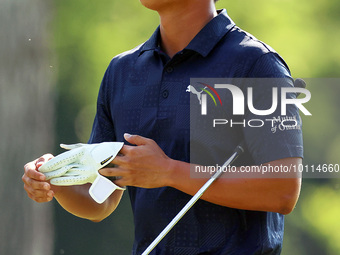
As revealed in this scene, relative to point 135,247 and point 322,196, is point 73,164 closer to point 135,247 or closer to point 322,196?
point 135,247

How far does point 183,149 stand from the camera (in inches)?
103

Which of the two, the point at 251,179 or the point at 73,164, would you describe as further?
the point at 73,164

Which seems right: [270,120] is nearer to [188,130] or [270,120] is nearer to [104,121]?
[188,130]

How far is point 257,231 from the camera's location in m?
2.54

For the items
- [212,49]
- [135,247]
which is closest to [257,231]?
[135,247]

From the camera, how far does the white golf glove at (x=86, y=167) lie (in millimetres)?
2510

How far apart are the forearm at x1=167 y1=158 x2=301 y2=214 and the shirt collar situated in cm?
44

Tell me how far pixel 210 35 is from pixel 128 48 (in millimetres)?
5994

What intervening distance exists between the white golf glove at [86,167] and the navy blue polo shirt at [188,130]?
0.19 m

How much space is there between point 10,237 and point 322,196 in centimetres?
444

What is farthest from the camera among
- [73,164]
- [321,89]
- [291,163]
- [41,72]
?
[321,89]

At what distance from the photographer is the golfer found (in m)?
2.46
